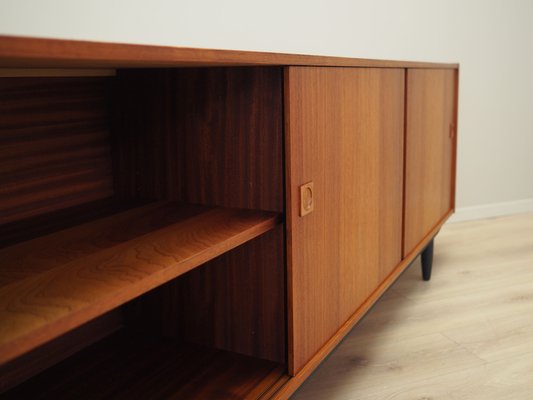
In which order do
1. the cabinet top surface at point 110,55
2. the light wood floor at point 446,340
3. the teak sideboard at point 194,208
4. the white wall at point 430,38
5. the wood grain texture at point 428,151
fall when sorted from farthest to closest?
the white wall at point 430,38, the wood grain texture at point 428,151, the light wood floor at point 446,340, the teak sideboard at point 194,208, the cabinet top surface at point 110,55

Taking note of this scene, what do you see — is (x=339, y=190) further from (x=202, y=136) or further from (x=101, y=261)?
(x=101, y=261)

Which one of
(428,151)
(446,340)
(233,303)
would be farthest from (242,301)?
(428,151)

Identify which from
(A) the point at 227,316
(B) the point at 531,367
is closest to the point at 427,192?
(B) the point at 531,367

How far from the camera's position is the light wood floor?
1.13 meters

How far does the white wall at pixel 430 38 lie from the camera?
61.2 inches

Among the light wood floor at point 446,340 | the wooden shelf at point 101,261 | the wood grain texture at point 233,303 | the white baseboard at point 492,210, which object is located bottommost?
the light wood floor at point 446,340

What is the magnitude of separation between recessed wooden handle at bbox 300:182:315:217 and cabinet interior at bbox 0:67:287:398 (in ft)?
0.11

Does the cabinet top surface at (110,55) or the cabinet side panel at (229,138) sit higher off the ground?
the cabinet top surface at (110,55)

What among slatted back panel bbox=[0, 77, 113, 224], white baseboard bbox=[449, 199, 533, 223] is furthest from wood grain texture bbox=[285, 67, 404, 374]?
white baseboard bbox=[449, 199, 533, 223]

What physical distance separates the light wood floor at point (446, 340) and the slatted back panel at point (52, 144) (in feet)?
1.83

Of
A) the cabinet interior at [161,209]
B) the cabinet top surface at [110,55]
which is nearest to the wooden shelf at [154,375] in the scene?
the cabinet interior at [161,209]

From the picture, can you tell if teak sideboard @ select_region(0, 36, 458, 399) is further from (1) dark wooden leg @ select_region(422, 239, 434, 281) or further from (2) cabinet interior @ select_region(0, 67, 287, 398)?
(1) dark wooden leg @ select_region(422, 239, 434, 281)

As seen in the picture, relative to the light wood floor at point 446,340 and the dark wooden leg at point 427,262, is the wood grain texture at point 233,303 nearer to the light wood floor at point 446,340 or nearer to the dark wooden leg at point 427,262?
the light wood floor at point 446,340

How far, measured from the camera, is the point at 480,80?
2391mm
